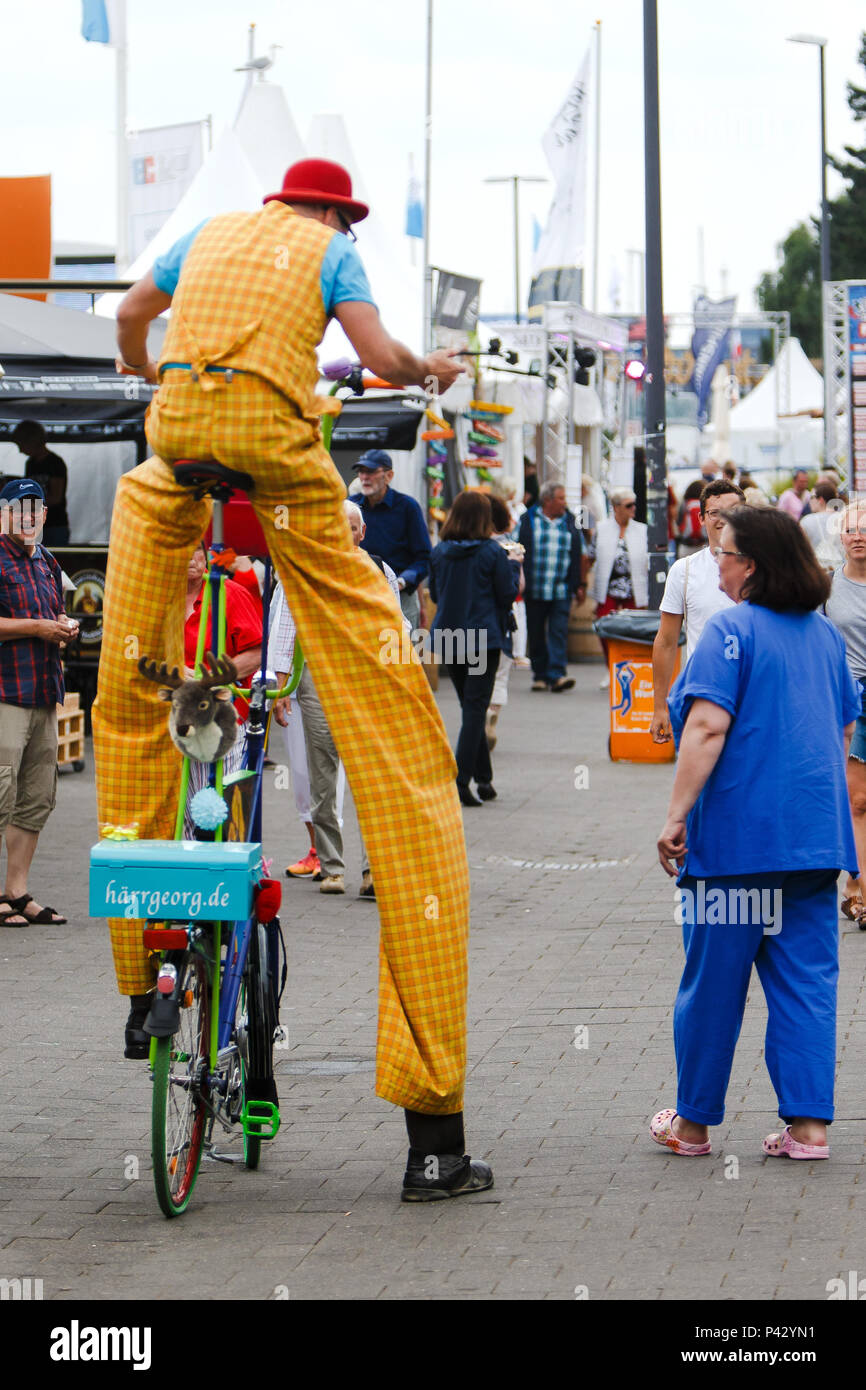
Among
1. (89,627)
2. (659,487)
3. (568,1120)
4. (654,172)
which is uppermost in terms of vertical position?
(654,172)

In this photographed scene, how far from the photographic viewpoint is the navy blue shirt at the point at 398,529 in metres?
12.0

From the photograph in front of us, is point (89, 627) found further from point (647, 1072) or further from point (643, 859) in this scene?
point (647, 1072)

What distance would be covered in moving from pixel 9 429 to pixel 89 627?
1.60 metres

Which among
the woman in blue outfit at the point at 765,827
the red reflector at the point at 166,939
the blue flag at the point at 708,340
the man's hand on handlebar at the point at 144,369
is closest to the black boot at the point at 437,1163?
the woman in blue outfit at the point at 765,827

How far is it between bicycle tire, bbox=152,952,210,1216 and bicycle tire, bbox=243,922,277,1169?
0.23 metres

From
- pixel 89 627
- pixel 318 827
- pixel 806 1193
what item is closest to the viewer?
pixel 806 1193

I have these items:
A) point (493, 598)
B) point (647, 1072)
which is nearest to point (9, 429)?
point (493, 598)

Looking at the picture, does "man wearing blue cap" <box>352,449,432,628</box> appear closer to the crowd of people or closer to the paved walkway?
the paved walkway

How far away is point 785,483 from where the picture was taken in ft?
134

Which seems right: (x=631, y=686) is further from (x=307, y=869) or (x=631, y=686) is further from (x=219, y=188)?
Answer: (x=219, y=188)

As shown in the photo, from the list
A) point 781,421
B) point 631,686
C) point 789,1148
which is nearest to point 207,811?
point 789,1148

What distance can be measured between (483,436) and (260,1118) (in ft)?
56.3

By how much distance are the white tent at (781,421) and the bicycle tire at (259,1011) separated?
45.0 meters

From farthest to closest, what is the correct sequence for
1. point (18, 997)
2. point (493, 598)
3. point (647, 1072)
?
point (493, 598)
point (18, 997)
point (647, 1072)
